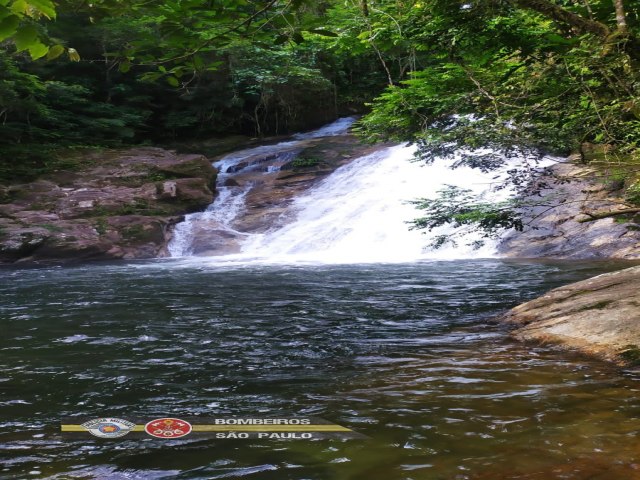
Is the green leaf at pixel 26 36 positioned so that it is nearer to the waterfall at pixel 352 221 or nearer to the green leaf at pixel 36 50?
the green leaf at pixel 36 50

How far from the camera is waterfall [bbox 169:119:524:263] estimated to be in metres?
14.8

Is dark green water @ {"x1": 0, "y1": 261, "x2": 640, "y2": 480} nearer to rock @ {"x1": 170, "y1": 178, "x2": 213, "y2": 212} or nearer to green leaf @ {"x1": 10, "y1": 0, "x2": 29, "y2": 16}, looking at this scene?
green leaf @ {"x1": 10, "y1": 0, "x2": 29, "y2": 16}

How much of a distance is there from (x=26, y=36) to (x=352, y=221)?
1525cm

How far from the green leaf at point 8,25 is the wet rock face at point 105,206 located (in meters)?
15.2

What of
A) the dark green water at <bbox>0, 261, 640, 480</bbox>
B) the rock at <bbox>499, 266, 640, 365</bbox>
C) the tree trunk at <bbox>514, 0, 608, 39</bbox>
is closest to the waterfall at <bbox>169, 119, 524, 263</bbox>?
the dark green water at <bbox>0, 261, 640, 480</bbox>

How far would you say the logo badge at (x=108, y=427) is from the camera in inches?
129

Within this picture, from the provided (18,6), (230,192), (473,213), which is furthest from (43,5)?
(230,192)

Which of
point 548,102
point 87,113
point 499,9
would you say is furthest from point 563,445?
point 87,113

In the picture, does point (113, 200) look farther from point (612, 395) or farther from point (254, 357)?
point (612, 395)

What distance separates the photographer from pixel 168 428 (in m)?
3.37

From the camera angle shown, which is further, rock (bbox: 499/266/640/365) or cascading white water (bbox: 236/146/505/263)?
cascading white water (bbox: 236/146/505/263)

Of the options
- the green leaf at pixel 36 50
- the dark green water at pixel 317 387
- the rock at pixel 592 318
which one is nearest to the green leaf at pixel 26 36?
the green leaf at pixel 36 50

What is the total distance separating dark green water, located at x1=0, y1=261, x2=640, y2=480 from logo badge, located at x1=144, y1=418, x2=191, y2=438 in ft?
0.36

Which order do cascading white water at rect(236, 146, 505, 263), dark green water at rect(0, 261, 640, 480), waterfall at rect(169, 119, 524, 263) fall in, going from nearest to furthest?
dark green water at rect(0, 261, 640, 480), cascading white water at rect(236, 146, 505, 263), waterfall at rect(169, 119, 524, 263)
